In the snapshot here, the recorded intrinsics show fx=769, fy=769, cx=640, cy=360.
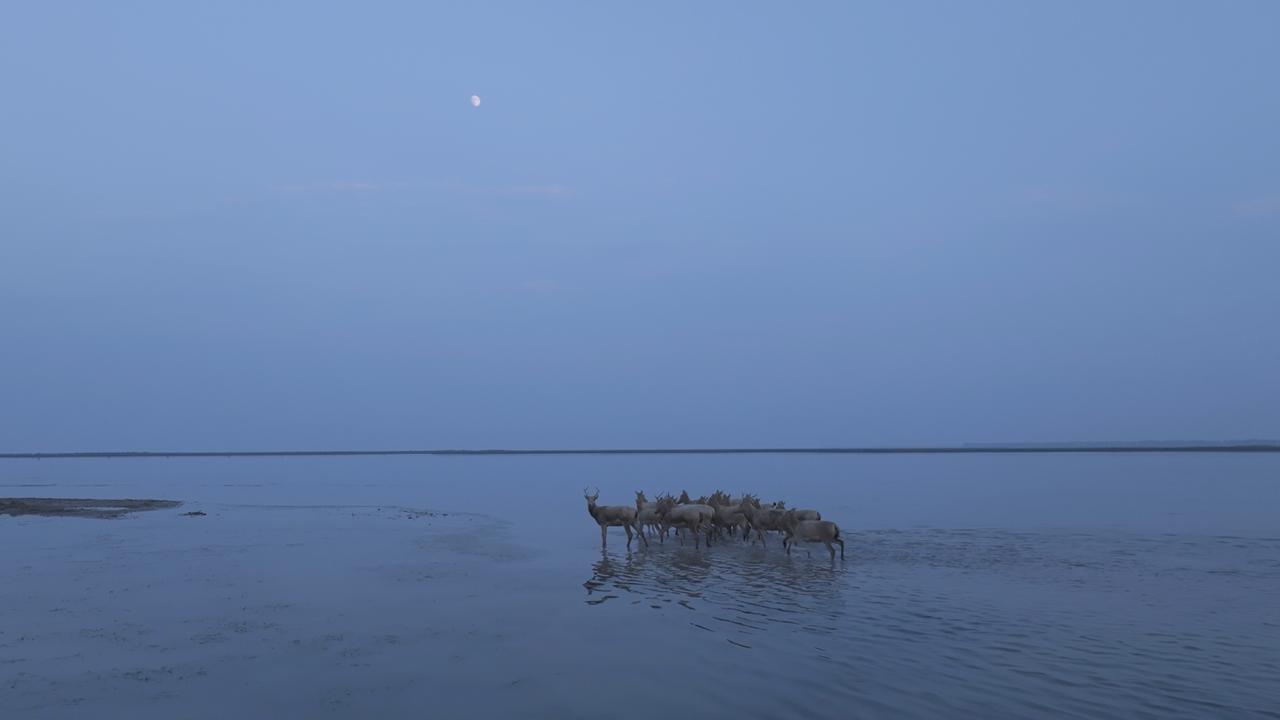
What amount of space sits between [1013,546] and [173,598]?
878 inches

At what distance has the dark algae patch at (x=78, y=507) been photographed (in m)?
37.4

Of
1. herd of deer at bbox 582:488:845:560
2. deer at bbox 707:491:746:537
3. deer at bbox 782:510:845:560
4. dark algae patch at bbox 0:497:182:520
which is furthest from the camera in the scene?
dark algae patch at bbox 0:497:182:520

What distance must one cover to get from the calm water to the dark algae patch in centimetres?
1326

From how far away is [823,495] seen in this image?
168 ft

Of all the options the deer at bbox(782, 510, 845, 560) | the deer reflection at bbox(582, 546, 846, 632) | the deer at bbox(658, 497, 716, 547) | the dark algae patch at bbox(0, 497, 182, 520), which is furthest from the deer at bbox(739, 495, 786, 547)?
the dark algae patch at bbox(0, 497, 182, 520)

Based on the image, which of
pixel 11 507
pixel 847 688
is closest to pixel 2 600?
pixel 847 688

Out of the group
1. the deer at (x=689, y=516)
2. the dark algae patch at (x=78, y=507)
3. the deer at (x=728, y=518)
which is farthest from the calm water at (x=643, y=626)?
the dark algae patch at (x=78, y=507)

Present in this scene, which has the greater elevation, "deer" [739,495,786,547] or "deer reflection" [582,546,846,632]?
"deer" [739,495,786,547]

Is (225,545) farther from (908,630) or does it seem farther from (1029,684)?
(1029,684)

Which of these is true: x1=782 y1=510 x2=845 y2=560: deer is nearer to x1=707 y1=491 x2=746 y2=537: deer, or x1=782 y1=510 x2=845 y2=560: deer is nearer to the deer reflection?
the deer reflection

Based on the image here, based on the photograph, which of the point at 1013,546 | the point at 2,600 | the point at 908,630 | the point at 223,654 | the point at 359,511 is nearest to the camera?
the point at 223,654

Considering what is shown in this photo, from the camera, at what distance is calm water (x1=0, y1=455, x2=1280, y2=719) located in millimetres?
9570

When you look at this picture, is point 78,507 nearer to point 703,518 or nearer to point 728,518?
point 703,518

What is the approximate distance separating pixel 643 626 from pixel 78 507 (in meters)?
41.4
